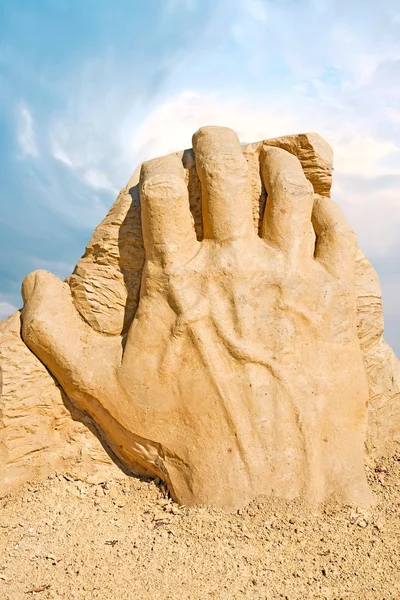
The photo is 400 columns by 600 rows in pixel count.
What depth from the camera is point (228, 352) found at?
3465 mm

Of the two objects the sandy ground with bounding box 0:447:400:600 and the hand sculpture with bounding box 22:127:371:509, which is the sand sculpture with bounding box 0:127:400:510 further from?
the sandy ground with bounding box 0:447:400:600

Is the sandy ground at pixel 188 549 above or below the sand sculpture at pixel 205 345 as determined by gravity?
below

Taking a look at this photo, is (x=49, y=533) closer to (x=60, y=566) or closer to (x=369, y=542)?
(x=60, y=566)

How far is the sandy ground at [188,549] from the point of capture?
272cm

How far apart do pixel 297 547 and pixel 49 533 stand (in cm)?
142

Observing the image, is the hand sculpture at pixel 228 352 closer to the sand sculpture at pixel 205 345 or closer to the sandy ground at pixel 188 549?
the sand sculpture at pixel 205 345

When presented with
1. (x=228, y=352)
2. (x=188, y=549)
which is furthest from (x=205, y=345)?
(x=188, y=549)

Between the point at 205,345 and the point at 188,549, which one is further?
the point at 205,345

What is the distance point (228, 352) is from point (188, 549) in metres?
1.12

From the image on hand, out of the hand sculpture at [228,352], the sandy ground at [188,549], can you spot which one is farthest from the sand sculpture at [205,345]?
the sandy ground at [188,549]

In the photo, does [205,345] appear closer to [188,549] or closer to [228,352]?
[228,352]

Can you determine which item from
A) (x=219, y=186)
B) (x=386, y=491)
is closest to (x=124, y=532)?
(x=386, y=491)

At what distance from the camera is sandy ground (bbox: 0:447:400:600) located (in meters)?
2.72

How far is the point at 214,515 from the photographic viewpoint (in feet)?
10.5
